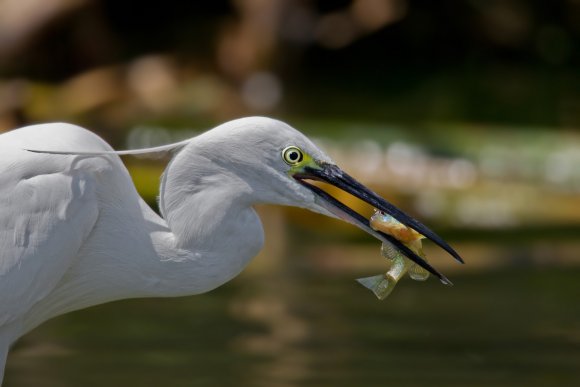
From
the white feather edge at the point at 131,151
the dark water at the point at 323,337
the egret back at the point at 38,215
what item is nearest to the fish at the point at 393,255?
the white feather edge at the point at 131,151

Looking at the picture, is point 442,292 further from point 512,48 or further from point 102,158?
point 512,48

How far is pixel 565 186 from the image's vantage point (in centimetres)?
1105

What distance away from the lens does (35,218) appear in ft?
15.0

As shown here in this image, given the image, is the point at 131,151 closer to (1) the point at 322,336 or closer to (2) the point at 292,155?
(2) the point at 292,155

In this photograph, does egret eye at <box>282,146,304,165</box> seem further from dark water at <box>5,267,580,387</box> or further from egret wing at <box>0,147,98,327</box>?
dark water at <box>5,267,580,387</box>

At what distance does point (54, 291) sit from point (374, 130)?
7.58m

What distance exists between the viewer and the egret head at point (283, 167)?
4391 millimetres

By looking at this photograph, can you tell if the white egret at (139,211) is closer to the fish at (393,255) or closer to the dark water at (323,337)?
the fish at (393,255)

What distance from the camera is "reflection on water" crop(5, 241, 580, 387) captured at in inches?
246

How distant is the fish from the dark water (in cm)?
161

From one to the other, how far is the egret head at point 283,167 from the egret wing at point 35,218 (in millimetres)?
473

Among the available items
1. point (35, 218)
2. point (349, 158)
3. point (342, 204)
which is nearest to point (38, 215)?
point (35, 218)

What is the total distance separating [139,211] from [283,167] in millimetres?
603

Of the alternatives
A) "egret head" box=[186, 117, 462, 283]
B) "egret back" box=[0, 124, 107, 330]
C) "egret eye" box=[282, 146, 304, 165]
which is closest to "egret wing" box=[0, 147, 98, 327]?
"egret back" box=[0, 124, 107, 330]
